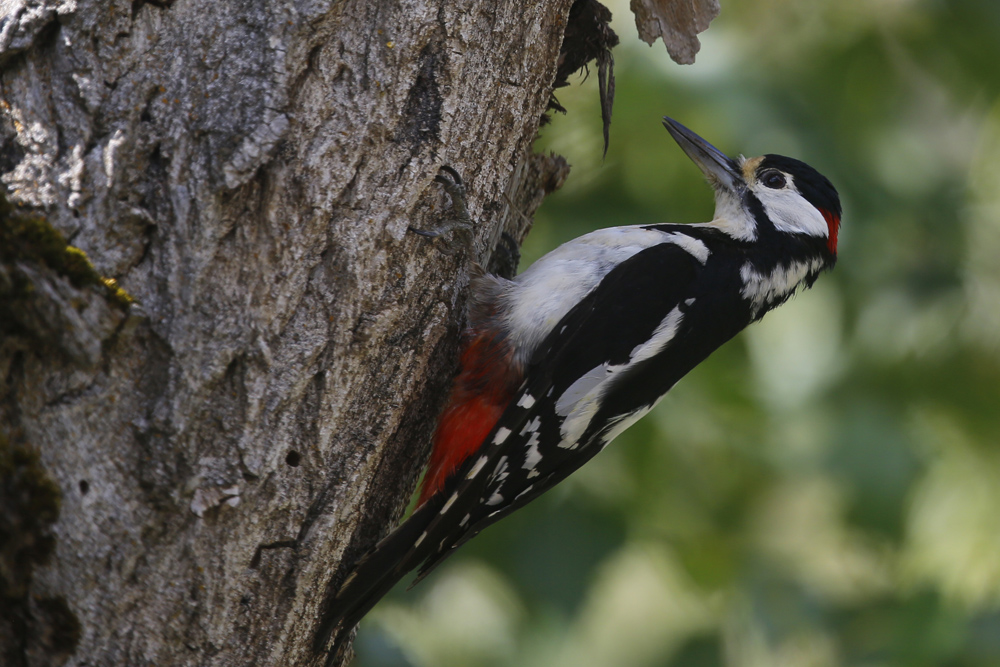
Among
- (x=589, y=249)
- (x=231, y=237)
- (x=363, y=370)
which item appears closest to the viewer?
(x=231, y=237)

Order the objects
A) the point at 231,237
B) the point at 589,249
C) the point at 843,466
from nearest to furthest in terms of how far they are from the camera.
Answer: the point at 231,237
the point at 589,249
the point at 843,466

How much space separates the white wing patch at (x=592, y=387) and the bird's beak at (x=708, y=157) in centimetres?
81

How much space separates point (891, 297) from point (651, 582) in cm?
268

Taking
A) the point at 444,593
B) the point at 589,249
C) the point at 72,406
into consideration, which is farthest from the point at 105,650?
the point at 444,593

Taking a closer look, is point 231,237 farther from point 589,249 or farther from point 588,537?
point 588,537

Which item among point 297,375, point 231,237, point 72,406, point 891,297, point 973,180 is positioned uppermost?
point 973,180

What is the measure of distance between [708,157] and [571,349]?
1.10m

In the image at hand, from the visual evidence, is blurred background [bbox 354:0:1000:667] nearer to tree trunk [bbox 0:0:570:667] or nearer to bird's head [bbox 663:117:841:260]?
bird's head [bbox 663:117:841:260]

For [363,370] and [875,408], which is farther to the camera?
[875,408]

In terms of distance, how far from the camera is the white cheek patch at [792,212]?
2.89 metres

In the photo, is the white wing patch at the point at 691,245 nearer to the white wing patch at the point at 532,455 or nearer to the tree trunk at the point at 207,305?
the white wing patch at the point at 532,455

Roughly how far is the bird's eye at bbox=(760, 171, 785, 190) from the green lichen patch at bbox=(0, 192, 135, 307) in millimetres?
2226

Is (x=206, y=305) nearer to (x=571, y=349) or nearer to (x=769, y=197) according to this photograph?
(x=571, y=349)

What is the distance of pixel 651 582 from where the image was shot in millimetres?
5711
